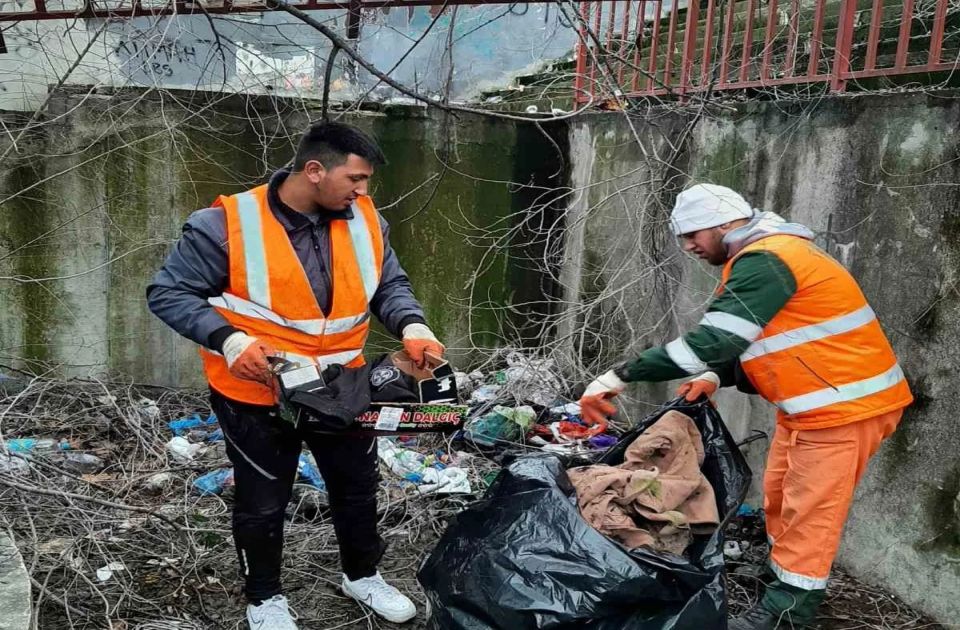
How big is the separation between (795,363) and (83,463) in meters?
3.34

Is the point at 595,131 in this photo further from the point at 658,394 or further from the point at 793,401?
the point at 793,401

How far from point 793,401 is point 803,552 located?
497 mm

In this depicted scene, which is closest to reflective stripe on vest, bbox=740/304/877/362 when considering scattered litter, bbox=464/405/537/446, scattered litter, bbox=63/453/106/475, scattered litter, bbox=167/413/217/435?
scattered litter, bbox=464/405/537/446

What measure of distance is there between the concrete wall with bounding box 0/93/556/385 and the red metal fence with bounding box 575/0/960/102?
1.00m

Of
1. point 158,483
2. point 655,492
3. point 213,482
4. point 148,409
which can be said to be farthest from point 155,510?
point 655,492

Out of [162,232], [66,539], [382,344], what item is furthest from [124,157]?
[66,539]

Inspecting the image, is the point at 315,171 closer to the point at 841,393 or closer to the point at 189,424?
the point at 841,393

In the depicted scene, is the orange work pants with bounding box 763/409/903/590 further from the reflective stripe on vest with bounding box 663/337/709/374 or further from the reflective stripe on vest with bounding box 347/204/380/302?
the reflective stripe on vest with bounding box 347/204/380/302

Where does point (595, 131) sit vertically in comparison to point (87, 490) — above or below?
above

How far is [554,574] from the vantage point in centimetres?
195

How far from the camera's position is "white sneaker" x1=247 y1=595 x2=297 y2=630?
248cm

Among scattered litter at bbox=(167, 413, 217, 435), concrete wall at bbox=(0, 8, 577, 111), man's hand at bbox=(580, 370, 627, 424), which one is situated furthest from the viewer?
scattered litter at bbox=(167, 413, 217, 435)

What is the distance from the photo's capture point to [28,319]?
4.54m

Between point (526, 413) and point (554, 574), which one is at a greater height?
point (554, 574)
